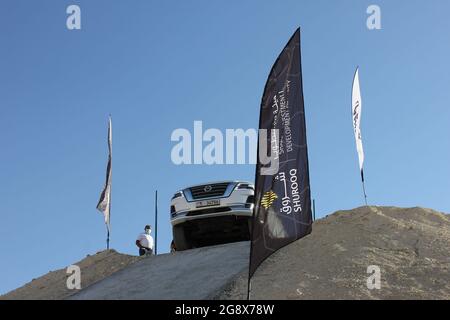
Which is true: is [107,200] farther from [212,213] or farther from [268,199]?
[268,199]

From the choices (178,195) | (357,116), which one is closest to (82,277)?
(178,195)

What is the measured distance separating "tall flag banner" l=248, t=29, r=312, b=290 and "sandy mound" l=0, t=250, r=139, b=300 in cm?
562

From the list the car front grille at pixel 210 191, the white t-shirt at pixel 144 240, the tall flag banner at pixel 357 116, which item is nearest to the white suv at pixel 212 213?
the car front grille at pixel 210 191

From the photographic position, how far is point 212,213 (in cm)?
1381

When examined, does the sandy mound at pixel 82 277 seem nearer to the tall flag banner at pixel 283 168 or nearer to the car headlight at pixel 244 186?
the car headlight at pixel 244 186

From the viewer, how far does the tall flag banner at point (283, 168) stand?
9281 mm

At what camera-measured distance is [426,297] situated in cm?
960

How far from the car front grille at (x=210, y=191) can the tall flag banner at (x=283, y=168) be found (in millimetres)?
3929

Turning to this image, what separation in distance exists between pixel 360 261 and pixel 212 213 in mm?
3802

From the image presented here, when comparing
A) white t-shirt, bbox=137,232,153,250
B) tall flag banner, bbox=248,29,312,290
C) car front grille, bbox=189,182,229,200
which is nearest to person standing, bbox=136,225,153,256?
white t-shirt, bbox=137,232,153,250

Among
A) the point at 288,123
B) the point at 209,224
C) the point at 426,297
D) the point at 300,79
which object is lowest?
the point at 426,297
